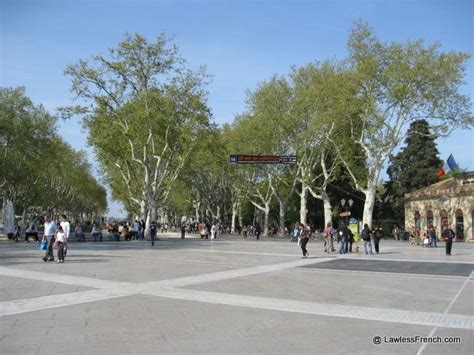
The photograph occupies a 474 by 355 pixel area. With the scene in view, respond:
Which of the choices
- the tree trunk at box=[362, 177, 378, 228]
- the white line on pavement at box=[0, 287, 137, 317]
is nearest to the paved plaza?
the white line on pavement at box=[0, 287, 137, 317]

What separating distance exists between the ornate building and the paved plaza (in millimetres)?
34028

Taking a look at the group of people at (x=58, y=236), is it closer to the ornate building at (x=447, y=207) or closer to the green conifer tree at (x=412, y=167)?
the ornate building at (x=447, y=207)

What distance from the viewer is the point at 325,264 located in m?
19.9

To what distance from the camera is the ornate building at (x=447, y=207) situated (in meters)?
47.4

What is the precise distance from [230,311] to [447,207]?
44740mm

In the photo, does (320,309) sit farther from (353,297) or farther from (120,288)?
(120,288)

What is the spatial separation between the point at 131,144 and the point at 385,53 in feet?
69.2

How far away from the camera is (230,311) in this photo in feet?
31.7

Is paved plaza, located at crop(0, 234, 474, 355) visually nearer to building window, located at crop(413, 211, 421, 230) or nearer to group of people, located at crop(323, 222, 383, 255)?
group of people, located at crop(323, 222, 383, 255)

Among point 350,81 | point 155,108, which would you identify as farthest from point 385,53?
point 155,108

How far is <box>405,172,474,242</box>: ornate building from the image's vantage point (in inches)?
1868

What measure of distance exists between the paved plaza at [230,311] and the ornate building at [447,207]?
34028mm

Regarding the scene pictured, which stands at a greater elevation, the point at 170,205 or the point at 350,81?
the point at 350,81

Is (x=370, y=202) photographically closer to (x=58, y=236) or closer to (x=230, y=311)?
(x=58, y=236)
